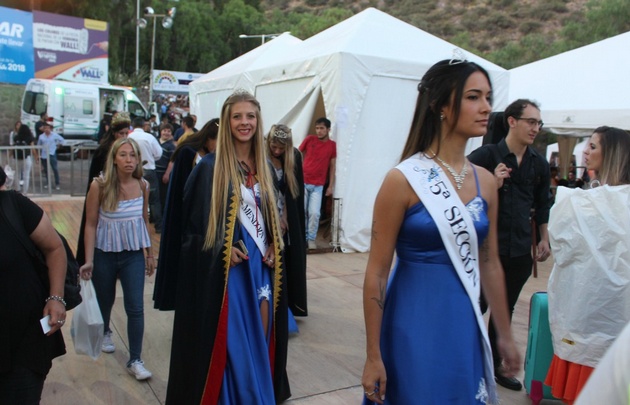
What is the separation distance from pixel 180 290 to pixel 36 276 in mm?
809

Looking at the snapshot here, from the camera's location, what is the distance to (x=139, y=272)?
3.96 metres

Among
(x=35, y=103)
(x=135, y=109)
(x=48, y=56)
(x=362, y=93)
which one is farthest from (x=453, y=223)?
(x=48, y=56)

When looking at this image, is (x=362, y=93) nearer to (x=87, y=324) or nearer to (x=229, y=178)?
(x=229, y=178)

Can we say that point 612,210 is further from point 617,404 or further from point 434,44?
point 434,44

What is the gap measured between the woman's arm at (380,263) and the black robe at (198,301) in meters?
1.23

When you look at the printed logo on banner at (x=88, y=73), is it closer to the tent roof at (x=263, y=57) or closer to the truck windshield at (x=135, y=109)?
the truck windshield at (x=135, y=109)

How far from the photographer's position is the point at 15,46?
23703mm

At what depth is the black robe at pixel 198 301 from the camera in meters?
2.96

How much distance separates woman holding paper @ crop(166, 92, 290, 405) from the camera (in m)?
2.98

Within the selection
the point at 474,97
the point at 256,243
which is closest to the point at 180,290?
the point at 256,243

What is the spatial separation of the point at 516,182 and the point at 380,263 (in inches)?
85.8

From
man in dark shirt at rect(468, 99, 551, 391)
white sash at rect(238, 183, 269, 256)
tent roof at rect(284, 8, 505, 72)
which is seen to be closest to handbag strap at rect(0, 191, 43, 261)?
white sash at rect(238, 183, 269, 256)

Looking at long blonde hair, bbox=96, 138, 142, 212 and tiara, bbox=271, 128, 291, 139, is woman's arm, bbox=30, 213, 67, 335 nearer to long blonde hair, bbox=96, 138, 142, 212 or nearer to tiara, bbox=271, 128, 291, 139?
long blonde hair, bbox=96, 138, 142, 212

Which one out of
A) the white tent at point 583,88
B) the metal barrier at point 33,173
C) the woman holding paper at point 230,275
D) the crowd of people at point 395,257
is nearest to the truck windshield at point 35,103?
the metal barrier at point 33,173
